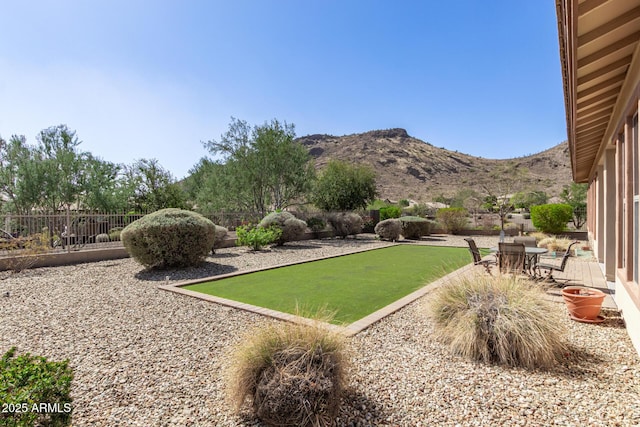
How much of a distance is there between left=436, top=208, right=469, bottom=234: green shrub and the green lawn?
38.7 ft

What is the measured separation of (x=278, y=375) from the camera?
8.15ft

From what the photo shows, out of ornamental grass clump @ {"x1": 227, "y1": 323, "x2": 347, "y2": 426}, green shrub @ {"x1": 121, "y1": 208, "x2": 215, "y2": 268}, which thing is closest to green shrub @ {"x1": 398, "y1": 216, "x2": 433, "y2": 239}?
green shrub @ {"x1": 121, "y1": 208, "x2": 215, "y2": 268}

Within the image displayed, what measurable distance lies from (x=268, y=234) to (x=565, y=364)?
11.7 meters

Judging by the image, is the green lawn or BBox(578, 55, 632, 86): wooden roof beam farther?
the green lawn

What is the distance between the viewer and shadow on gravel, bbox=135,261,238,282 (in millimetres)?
8211

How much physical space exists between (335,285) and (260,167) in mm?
12984

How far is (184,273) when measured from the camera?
8711 millimetres

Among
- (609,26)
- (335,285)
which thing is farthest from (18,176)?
(609,26)

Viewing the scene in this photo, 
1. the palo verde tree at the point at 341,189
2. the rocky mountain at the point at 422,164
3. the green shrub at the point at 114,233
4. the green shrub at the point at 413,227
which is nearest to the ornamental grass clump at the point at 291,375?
the green shrub at the point at 114,233

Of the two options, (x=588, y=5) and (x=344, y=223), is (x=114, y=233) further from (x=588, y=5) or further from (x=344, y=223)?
(x=588, y=5)

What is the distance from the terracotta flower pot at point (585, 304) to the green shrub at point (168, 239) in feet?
27.7

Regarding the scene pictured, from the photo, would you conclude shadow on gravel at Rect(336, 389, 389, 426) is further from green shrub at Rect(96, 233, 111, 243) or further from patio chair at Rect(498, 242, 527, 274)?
green shrub at Rect(96, 233, 111, 243)

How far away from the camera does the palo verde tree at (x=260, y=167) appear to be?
744 inches

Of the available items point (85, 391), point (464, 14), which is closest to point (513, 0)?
point (464, 14)
